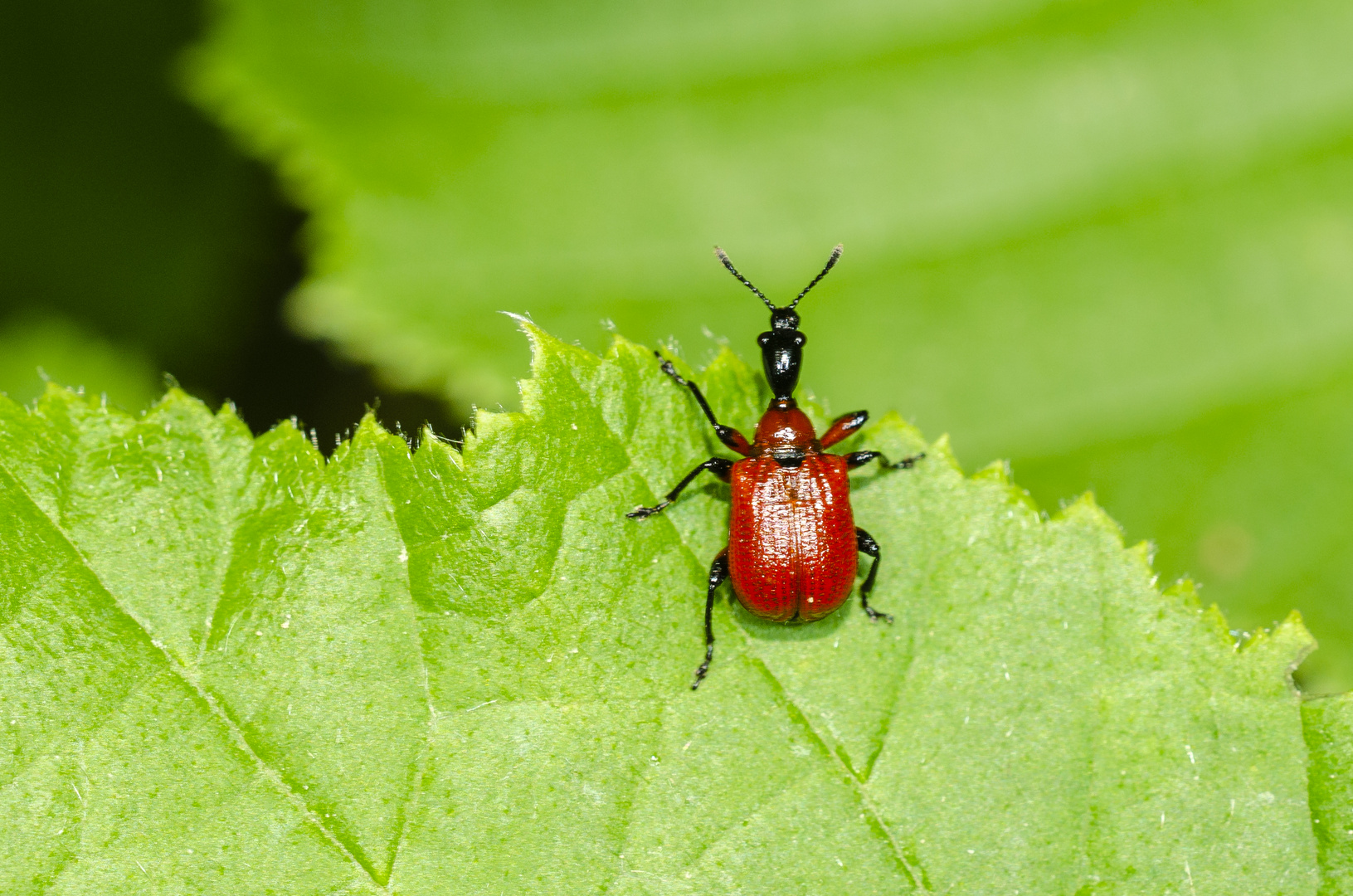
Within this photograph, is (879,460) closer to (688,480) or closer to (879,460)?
(879,460)

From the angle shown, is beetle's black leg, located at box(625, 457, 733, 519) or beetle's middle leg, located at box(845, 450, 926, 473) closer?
beetle's black leg, located at box(625, 457, 733, 519)

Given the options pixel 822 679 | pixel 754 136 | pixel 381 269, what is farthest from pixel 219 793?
pixel 754 136

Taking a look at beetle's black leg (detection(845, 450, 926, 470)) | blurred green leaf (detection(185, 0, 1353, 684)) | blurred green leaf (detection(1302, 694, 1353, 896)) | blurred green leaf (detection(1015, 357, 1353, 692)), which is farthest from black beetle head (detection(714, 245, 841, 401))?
Result: blurred green leaf (detection(1302, 694, 1353, 896))

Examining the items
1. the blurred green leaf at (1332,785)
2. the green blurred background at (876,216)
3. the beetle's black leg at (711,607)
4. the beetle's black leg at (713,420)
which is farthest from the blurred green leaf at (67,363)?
the blurred green leaf at (1332,785)

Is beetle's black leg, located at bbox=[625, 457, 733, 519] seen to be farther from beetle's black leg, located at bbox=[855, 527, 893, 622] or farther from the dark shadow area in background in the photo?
the dark shadow area in background

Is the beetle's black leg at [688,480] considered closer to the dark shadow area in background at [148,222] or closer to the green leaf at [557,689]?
the green leaf at [557,689]
